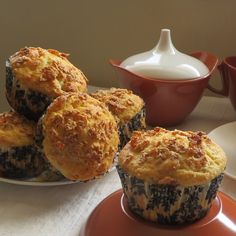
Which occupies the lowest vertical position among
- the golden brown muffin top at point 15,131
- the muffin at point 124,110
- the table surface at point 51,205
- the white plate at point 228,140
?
the table surface at point 51,205

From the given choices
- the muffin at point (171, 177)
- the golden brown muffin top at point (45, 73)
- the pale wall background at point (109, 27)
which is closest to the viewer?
the muffin at point (171, 177)

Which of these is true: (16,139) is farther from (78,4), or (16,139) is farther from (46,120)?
(78,4)

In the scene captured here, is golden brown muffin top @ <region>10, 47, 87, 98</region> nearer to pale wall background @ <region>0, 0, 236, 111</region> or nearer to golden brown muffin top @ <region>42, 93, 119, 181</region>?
golden brown muffin top @ <region>42, 93, 119, 181</region>

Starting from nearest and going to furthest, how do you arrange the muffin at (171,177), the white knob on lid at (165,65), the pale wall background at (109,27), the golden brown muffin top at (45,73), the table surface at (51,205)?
the muffin at (171,177), the table surface at (51,205), the golden brown muffin top at (45,73), the white knob on lid at (165,65), the pale wall background at (109,27)

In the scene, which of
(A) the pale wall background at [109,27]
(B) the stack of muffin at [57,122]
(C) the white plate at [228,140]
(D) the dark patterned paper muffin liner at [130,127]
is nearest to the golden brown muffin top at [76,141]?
(B) the stack of muffin at [57,122]

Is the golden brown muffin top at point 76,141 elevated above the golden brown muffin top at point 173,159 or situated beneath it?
situated beneath

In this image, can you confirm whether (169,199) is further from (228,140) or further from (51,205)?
(228,140)

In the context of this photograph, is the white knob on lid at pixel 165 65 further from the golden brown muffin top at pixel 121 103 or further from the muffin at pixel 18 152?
the muffin at pixel 18 152

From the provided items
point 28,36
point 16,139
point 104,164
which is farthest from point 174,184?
point 28,36

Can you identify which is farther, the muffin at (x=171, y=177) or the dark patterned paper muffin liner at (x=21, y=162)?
the dark patterned paper muffin liner at (x=21, y=162)
